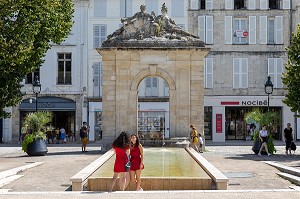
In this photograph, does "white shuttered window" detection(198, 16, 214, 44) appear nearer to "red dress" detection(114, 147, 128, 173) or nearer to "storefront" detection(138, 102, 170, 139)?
"storefront" detection(138, 102, 170, 139)

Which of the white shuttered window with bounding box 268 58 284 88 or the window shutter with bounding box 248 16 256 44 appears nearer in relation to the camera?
the white shuttered window with bounding box 268 58 284 88

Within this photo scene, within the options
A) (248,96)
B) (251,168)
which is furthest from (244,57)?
(251,168)

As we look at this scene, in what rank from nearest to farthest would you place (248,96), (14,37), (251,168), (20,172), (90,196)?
1. (90,196)
2. (20,172)
3. (251,168)
4. (14,37)
5. (248,96)

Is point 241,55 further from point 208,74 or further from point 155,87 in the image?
point 155,87

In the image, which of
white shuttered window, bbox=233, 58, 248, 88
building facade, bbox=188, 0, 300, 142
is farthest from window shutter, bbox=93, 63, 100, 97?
white shuttered window, bbox=233, 58, 248, 88

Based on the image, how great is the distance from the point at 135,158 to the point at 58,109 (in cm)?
3012

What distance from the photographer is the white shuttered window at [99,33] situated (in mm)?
43125

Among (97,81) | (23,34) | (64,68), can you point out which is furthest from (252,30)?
(23,34)

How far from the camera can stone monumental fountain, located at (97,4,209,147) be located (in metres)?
27.2

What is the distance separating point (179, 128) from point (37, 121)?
6892 millimetres

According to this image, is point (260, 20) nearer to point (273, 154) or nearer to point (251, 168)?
point (273, 154)

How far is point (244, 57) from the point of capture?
140 ft

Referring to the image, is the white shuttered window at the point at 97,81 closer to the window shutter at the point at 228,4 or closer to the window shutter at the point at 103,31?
the window shutter at the point at 103,31

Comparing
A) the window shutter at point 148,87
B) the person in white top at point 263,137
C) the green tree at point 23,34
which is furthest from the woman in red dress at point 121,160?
the window shutter at point 148,87
